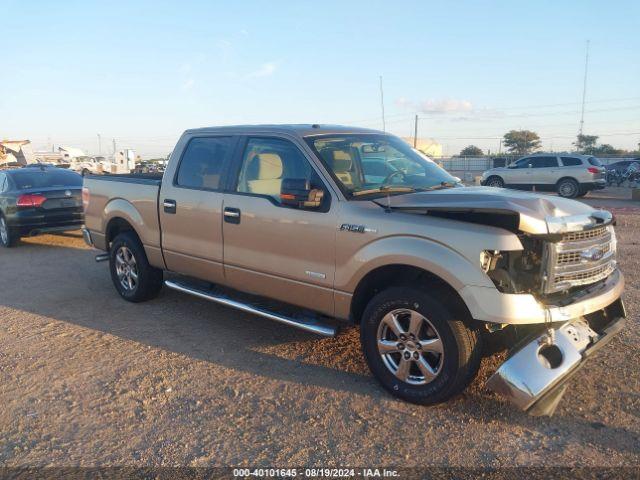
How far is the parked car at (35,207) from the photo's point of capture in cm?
1018

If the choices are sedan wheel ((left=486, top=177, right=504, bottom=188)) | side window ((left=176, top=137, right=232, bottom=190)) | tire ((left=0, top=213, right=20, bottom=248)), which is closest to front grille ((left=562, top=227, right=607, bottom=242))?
side window ((left=176, top=137, right=232, bottom=190))

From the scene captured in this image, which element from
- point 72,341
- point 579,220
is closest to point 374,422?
point 579,220

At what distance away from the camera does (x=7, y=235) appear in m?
10.4

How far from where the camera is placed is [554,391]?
3391mm

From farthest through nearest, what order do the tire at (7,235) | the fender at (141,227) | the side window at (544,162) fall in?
the side window at (544,162), the tire at (7,235), the fender at (141,227)

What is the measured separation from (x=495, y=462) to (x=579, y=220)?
65.9 inches

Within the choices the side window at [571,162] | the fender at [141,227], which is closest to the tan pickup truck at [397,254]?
the fender at [141,227]

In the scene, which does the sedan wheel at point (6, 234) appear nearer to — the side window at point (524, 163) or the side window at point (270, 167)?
the side window at point (270, 167)

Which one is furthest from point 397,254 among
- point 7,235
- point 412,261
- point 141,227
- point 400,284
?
point 7,235

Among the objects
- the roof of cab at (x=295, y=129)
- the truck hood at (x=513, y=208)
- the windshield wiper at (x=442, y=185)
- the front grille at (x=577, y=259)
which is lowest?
the front grille at (x=577, y=259)

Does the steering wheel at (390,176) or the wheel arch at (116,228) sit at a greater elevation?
the steering wheel at (390,176)

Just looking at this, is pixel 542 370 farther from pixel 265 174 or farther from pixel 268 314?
pixel 265 174

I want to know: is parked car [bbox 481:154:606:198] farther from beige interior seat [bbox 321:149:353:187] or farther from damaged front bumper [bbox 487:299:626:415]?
damaged front bumper [bbox 487:299:626:415]

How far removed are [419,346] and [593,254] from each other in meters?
1.38
